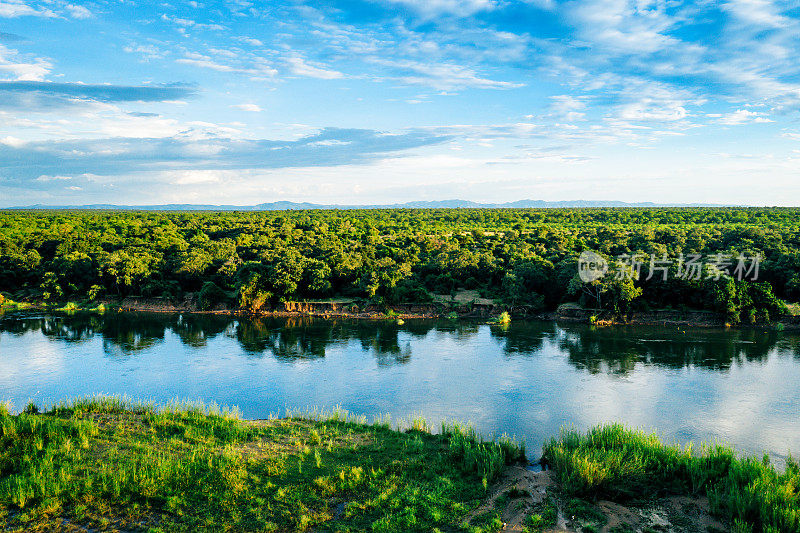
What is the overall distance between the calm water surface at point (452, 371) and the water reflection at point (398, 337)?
17cm

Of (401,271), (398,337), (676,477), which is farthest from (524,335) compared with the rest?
(676,477)

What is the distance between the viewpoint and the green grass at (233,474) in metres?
13.4

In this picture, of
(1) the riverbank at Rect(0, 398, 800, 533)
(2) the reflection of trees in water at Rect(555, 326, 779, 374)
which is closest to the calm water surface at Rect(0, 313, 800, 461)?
(2) the reflection of trees in water at Rect(555, 326, 779, 374)

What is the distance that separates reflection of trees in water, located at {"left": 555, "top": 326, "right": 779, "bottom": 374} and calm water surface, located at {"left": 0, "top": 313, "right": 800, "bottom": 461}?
14 centimetres

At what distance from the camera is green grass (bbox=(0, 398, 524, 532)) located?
13.4m

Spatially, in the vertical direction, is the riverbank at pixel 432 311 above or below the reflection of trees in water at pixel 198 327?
above

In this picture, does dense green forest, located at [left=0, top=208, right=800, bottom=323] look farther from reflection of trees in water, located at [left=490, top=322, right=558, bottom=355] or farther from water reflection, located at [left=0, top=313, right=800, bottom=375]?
reflection of trees in water, located at [left=490, top=322, right=558, bottom=355]

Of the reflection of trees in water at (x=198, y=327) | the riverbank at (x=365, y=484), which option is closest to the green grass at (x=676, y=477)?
the riverbank at (x=365, y=484)

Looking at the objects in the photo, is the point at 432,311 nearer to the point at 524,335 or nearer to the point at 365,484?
the point at 524,335

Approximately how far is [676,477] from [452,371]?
55.0 feet

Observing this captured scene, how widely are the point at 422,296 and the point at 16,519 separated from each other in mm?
38621

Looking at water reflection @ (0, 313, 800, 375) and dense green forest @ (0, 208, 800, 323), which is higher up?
dense green forest @ (0, 208, 800, 323)

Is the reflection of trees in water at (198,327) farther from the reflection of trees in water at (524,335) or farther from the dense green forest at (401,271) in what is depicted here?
the reflection of trees in water at (524,335)

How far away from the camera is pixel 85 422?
62.4ft
